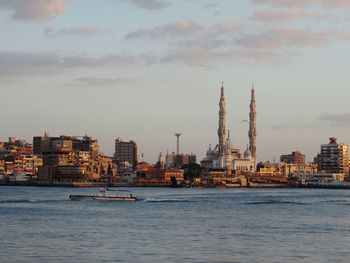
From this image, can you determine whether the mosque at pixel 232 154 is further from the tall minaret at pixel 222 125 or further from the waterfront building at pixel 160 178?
the waterfront building at pixel 160 178

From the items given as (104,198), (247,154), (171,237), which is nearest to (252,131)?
(247,154)

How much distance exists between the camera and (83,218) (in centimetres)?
5125

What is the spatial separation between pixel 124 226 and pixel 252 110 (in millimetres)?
150979

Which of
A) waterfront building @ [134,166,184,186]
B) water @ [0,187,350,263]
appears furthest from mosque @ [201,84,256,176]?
water @ [0,187,350,263]

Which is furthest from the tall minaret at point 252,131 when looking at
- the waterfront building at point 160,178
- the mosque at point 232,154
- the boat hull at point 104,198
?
the boat hull at point 104,198

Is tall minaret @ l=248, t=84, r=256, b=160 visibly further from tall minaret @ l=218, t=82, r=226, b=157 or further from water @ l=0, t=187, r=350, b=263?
water @ l=0, t=187, r=350, b=263

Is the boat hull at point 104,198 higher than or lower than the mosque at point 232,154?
lower

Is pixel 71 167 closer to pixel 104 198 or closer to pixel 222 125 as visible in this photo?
pixel 222 125

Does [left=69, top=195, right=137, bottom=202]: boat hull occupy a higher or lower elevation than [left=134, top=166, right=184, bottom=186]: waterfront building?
lower

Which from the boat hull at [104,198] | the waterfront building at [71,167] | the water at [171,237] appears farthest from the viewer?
the waterfront building at [71,167]

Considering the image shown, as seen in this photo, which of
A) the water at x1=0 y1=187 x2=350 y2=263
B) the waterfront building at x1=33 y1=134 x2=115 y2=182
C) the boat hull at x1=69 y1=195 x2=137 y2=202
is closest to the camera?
the water at x1=0 y1=187 x2=350 y2=263

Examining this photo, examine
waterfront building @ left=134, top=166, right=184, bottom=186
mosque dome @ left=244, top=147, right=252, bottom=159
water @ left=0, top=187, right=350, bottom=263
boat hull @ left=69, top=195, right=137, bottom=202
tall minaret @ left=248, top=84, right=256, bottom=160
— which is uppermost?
tall minaret @ left=248, top=84, right=256, bottom=160

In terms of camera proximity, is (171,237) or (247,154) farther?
(247,154)

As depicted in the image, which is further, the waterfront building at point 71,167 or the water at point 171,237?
the waterfront building at point 71,167
